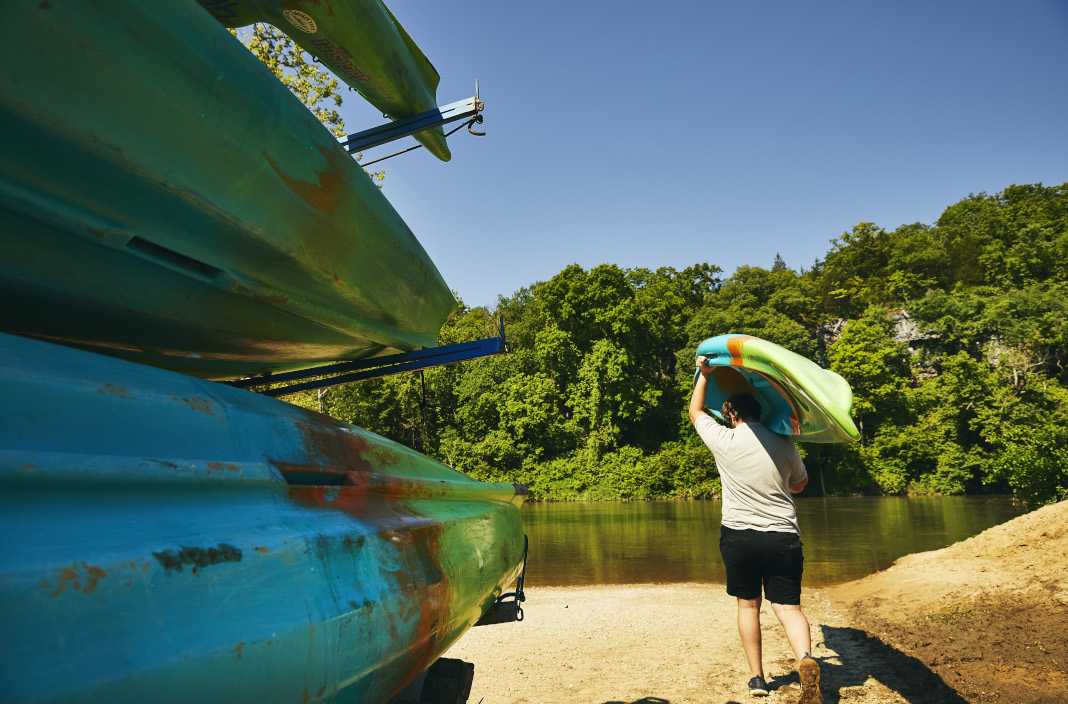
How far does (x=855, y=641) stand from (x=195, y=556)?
16.4 feet

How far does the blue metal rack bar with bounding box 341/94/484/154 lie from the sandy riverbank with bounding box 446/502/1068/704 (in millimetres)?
3447

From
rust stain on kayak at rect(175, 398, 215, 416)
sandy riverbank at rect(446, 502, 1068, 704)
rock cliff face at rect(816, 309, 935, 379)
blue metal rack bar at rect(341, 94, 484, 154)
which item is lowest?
sandy riverbank at rect(446, 502, 1068, 704)

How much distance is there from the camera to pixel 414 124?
368 cm

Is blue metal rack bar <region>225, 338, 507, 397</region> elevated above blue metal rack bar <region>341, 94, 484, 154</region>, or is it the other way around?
blue metal rack bar <region>341, 94, 484, 154</region>

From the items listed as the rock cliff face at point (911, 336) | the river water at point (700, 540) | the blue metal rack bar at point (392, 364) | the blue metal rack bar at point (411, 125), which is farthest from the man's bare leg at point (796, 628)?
the rock cliff face at point (911, 336)

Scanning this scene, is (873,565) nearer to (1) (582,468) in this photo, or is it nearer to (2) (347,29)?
(2) (347,29)

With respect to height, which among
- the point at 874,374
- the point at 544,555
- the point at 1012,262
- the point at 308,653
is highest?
the point at 1012,262

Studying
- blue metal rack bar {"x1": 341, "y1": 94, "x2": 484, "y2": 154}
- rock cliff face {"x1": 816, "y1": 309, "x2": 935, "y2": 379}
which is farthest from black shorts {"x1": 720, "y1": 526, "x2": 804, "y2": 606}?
rock cliff face {"x1": 816, "y1": 309, "x2": 935, "y2": 379}

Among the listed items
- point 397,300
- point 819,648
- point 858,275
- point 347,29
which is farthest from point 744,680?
point 858,275

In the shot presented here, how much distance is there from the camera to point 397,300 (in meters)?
2.50

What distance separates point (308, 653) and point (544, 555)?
421 inches

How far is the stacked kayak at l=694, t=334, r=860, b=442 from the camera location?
108 inches

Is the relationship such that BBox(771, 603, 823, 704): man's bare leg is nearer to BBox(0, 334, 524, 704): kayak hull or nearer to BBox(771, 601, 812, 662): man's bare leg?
BBox(771, 601, 812, 662): man's bare leg

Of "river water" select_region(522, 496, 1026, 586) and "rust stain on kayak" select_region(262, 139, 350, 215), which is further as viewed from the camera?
"river water" select_region(522, 496, 1026, 586)
